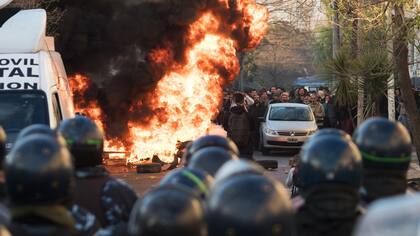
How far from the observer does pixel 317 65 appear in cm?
1720

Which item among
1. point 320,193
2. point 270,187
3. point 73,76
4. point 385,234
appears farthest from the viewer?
point 73,76

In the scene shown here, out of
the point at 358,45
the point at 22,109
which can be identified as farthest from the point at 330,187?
the point at 358,45

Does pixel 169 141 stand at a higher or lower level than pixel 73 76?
lower

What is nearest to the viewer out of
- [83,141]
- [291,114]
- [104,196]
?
[104,196]

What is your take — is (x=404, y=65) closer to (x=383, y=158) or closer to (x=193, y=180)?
(x=383, y=158)

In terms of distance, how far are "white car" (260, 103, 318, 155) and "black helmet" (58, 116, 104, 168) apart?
54.4ft

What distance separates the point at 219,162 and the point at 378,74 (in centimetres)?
1175

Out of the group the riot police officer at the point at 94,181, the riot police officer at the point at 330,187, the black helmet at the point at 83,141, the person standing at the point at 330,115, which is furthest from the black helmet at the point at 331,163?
the person standing at the point at 330,115

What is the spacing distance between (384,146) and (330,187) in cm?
61

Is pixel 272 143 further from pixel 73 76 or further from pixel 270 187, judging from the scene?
pixel 270 187

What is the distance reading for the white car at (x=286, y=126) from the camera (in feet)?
72.1

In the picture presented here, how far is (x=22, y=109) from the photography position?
409 inches

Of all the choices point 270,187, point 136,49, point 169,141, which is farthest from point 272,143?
point 270,187

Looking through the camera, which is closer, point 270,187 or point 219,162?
point 270,187
